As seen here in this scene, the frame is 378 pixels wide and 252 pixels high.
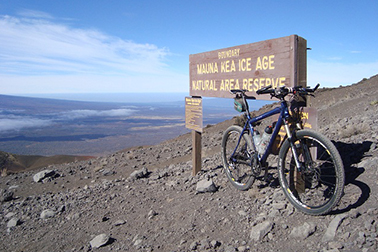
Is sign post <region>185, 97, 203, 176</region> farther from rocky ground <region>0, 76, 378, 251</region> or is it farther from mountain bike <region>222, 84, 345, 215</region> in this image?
mountain bike <region>222, 84, 345, 215</region>

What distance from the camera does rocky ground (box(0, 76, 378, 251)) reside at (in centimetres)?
309

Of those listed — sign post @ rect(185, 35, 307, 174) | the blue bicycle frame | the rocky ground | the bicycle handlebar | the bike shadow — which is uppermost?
sign post @ rect(185, 35, 307, 174)

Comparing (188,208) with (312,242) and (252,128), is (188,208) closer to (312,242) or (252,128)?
(252,128)

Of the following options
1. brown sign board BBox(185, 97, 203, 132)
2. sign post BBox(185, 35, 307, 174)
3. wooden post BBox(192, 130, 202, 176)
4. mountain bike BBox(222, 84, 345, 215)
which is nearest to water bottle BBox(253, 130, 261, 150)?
mountain bike BBox(222, 84, 345, 215)

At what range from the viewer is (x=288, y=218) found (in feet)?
11.5

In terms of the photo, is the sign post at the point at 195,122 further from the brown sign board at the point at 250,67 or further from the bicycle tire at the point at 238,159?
the bicycle tire at the point at 238,159

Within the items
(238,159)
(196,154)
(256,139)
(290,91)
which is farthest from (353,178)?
(196,154)

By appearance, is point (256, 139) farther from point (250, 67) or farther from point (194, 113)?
point (194, 113)

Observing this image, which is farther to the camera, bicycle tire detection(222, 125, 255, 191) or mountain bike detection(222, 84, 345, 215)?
bicycle tire detection(222, 125, 255, 191)

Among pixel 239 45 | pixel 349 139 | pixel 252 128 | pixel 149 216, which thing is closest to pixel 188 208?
pixel 149 216

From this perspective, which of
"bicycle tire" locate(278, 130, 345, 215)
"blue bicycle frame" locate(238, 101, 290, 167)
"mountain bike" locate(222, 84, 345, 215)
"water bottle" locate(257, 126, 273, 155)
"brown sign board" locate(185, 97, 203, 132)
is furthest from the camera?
"brown sign board" locate(185, 97, 203, 132)

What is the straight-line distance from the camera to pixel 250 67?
4922mm

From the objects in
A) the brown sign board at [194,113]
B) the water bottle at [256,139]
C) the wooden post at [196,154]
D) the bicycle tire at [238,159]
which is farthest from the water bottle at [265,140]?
the wooden post at [196,154]

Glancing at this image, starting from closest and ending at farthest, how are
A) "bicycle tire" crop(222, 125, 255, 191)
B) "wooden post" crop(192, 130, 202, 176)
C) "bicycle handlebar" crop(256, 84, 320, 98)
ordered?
"bicycle handlebar" crop(256, 84, 320, 98)
"bicycle tire" crop(222, 125, 255, 191)
"wooden post" crop(192, 130, 202, 176)
